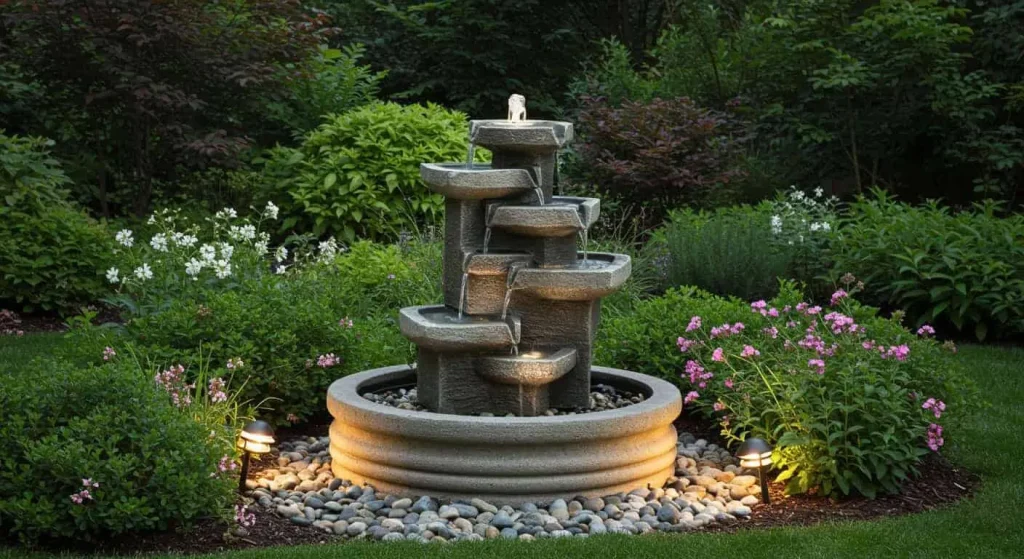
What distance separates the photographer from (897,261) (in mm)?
9711

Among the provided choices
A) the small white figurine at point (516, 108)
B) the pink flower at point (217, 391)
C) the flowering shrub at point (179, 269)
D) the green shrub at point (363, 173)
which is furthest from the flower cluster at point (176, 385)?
the green shrub at point (363, 173)

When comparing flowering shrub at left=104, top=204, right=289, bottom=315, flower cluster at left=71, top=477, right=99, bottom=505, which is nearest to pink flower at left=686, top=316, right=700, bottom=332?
flowering shrub at left=104, top=204, right=289, bottom=315

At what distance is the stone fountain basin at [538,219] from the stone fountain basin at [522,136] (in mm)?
289

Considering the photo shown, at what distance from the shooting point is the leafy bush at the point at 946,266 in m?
9.29

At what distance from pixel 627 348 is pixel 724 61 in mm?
8521

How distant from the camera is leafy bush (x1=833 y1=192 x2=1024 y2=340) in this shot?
929 cm

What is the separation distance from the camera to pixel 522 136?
6.00 m

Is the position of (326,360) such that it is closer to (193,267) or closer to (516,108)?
(193,267)

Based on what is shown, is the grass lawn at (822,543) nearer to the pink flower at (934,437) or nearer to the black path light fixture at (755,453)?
the pink flower at (934,437)

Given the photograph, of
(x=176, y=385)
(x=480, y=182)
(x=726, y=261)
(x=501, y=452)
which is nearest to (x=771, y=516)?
(x=501, y=452)

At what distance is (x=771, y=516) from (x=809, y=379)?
0.73 meters

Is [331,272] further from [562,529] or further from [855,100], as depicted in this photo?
[855,100]

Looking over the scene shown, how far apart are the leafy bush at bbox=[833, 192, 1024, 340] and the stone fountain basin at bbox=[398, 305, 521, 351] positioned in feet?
14.5

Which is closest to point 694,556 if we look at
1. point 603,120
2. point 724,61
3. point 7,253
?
point 7,253
